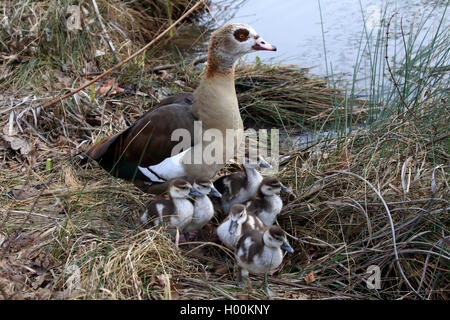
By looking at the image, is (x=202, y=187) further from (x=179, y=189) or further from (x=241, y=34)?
(x=241, y=34)

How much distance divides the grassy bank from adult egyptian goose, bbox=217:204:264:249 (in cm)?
12

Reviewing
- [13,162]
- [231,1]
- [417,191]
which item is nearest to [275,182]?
[417,191]

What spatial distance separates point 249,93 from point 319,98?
75 centimetres

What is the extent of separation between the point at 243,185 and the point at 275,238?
928 mm

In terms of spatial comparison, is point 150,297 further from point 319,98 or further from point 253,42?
point 319,98

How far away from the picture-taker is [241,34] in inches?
136

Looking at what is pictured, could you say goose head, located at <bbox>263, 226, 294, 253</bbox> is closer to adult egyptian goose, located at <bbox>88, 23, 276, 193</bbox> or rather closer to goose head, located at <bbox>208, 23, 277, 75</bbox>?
adult egyptian goose, located at <bbox>88, 23, 276, 193</bbox>

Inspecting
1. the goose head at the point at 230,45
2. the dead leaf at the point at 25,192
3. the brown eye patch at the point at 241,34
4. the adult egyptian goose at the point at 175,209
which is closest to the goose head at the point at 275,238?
the adult egyptian goose at the point at 175,209

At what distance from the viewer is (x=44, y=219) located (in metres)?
3.18

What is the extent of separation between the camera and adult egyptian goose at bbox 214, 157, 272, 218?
3.49 m

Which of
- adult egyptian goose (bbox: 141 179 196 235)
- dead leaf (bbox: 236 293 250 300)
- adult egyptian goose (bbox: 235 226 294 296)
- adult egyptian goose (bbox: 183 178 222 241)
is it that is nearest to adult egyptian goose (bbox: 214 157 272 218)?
adult egyptian goose (bbox: 183 178 222 241)

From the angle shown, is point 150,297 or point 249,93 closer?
point 150,297

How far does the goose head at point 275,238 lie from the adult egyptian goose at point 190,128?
866 millimetres
